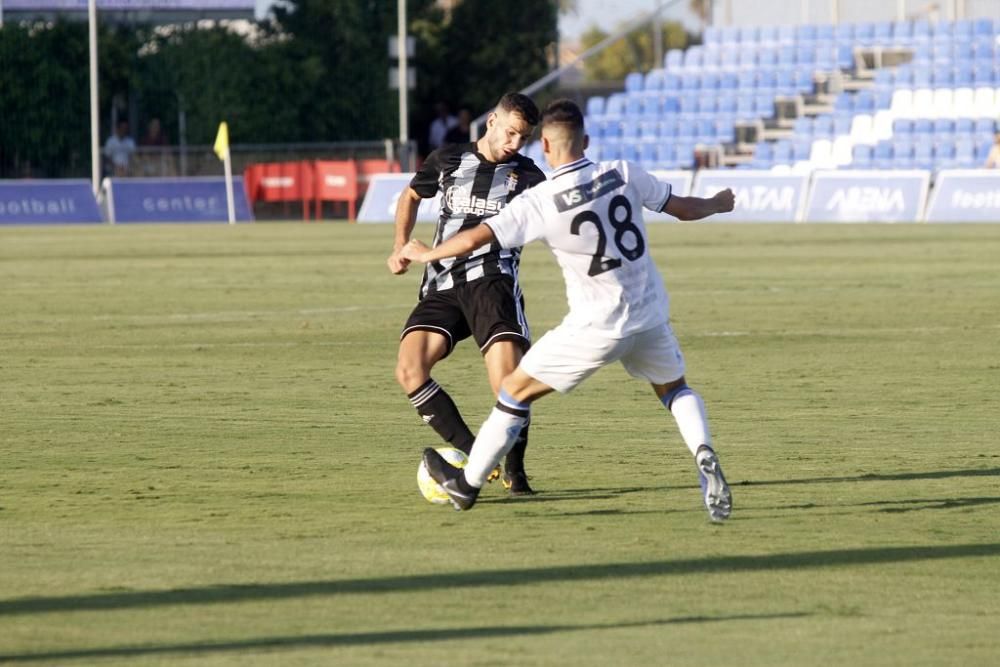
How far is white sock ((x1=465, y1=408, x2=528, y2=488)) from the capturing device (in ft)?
25.6

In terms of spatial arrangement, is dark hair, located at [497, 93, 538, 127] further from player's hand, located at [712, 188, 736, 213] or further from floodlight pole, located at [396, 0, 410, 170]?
floodlight pole, located at [396, 0, 410, 170]

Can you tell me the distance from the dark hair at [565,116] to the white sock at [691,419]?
1.24 meters

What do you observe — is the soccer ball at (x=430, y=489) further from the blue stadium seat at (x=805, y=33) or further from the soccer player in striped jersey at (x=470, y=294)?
the blue stadium seat at (x=805, y=33)

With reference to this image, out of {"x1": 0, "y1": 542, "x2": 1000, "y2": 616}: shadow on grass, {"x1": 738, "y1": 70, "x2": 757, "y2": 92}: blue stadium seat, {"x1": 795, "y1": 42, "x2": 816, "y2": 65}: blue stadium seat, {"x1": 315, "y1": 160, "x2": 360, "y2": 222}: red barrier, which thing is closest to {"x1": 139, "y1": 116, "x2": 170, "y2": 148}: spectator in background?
{"x1": 315, "y1": 160, "x2": 360, "y2": 222}: red barrier

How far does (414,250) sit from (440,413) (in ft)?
4.30

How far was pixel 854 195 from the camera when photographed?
36.3 m

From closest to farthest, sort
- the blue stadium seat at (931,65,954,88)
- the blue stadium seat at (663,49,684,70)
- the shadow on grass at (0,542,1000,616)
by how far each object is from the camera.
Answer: the shadow on grass at (0,542,1000,616), the blue stadium seat at (931,65,954,88), the blue stadium seat at (663,49,684,70)

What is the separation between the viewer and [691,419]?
7855 mm

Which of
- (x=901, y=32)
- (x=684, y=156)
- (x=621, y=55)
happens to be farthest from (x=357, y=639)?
(x=621, y=55)

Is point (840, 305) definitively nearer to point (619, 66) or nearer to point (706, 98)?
point (706, 98)

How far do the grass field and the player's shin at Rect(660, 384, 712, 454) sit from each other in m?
0.35

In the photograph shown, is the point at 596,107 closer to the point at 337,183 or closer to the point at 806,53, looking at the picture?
the point at 806,53

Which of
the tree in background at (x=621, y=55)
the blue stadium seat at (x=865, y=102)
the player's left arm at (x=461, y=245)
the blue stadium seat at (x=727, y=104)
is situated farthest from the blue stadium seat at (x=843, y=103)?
the player's left arm at (x=461, y=245)

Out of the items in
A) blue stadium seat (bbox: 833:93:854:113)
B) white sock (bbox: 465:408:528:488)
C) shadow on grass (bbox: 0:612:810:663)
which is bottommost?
shadow on grass (bbox: 0:612:810:663)
